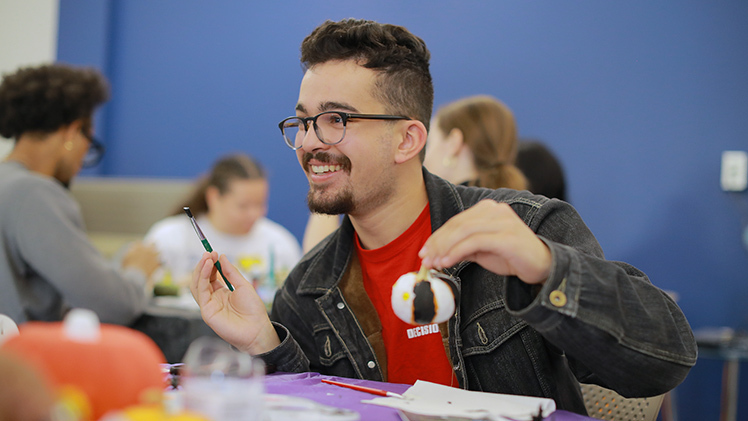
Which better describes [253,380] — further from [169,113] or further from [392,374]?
[169,113]

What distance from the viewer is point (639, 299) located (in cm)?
89

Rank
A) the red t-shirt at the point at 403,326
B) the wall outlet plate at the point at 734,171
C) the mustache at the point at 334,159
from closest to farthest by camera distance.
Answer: the red t-shirt at the point at 403,326, the mustache at the point at 334,159, the wall outlet plate at the point at 734,171

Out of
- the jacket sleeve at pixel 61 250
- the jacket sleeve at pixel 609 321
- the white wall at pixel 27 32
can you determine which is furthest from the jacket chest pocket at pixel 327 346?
the white wall at pixel 27 32

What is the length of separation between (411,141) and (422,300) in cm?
61

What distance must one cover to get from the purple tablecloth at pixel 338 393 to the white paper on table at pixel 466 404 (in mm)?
17

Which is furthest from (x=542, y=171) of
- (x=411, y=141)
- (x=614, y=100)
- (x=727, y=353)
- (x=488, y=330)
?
(x=488, y=330)

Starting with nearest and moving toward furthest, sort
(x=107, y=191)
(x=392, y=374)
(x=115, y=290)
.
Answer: (x=392, y=374)
(x=115, y=290)
(x=107, y=191)

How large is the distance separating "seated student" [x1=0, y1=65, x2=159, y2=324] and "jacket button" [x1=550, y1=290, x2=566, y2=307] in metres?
1.48

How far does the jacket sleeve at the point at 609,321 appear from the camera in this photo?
0.84m

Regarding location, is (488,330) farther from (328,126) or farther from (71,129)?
(71,129)

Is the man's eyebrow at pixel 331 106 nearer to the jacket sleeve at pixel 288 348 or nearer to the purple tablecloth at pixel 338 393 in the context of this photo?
the jacket sleeve at pixel 288 348

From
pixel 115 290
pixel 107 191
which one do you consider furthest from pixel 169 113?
pixel 115 290

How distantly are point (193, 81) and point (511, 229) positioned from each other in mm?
4267

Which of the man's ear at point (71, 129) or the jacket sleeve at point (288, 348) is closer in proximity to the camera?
the jacket sleeve at point (288, 348)
